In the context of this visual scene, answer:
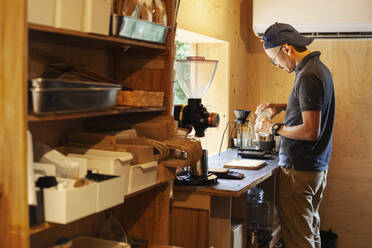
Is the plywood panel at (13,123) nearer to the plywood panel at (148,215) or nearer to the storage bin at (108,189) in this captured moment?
the storage bin at (108,189)

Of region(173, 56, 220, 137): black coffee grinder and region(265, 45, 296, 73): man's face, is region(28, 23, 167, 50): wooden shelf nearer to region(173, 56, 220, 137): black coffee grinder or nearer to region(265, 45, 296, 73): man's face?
region(173, 56, 220, 137): black coffee grinder

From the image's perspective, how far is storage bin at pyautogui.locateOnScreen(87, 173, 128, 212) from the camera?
63.6 inches

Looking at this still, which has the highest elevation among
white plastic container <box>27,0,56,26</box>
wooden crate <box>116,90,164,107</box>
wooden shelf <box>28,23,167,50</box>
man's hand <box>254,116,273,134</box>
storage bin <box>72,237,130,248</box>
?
white plastic container <box>27,0,56,26</box>

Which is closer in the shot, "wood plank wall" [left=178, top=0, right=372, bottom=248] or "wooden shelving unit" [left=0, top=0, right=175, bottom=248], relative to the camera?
"wooden shelving unit" [left=0, top=0, right=175, bottom=248]

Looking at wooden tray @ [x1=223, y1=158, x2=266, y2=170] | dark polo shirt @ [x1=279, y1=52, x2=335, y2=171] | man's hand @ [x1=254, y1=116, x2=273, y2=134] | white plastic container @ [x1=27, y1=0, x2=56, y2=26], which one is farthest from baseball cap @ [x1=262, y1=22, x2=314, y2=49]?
white plastic container @ [x1=27, y1=0, x2=56, y2=26]

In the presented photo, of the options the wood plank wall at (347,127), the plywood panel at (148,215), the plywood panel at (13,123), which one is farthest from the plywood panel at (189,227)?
the wood plank wall at (347,127)

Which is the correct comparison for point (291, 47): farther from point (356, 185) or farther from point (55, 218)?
point (55, 218)

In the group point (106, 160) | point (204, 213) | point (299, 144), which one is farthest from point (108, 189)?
point (299, 144)

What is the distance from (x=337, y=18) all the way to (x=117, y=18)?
2527 mm

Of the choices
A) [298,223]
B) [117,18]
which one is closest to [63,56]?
[117,18]

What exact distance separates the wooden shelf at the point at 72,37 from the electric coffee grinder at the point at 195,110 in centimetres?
54

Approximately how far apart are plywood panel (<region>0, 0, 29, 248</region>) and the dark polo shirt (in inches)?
76.1

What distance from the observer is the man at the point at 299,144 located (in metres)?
3.01

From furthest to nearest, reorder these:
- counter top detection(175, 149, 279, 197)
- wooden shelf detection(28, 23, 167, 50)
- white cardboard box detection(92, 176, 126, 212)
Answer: counter top detection(175, 149, 279, 197)
white cardboard box detection(92, 176, 126, 212)
wooden shelf detection(28, 23, 167, 50)
